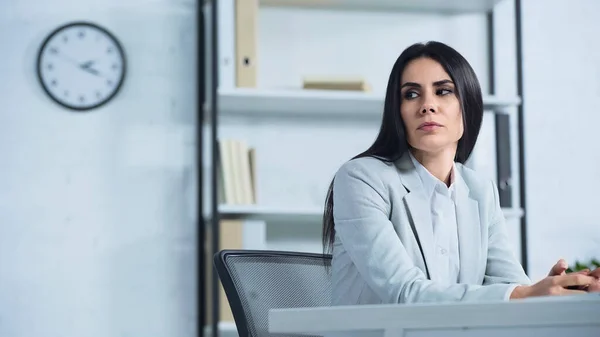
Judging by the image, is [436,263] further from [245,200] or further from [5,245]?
[5,245]

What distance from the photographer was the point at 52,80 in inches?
132

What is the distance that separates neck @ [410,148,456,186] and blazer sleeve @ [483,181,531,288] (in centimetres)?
11

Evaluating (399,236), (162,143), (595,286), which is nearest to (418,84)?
(399,236)

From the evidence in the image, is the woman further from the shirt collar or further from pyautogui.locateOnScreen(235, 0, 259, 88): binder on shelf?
pyautogui.locateOnScreen(235, 0, 259, 88): binder on shelf

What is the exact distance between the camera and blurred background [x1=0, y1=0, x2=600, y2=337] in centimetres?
332

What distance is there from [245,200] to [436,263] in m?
1.69

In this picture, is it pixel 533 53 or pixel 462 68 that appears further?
pixel 533 53

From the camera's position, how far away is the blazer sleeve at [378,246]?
47.8 inches

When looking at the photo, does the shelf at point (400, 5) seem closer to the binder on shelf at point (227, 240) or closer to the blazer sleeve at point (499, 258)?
the binder on shelf at point (227, 240)

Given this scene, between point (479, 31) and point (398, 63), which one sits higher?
point (479, 31)

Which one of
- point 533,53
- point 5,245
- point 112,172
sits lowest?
point 5,245

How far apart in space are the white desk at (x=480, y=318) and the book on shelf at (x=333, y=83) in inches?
92.2

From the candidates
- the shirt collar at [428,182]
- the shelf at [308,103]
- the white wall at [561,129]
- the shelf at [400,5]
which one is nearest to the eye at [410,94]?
the shirt collar at [428,182]

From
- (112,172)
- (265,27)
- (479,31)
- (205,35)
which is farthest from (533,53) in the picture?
(112,172)
